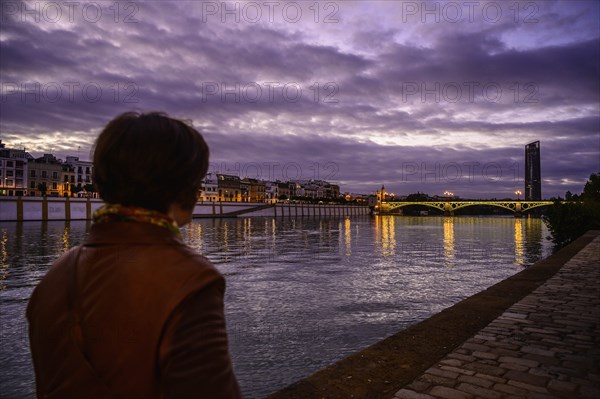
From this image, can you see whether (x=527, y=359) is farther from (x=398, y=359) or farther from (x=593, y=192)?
(x=593, y=192)

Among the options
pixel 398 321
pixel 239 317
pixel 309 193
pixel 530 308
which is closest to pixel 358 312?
pixel 398 321

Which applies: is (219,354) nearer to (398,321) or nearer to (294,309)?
(398,321)

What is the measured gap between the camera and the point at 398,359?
4875 mm

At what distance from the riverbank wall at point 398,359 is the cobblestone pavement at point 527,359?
4.6 inches

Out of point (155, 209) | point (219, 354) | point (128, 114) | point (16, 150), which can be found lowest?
point (219, 354)

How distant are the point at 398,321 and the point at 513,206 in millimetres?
126762

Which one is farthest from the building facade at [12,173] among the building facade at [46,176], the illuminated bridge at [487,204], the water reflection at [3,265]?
the illuminated bridge at [487,204]

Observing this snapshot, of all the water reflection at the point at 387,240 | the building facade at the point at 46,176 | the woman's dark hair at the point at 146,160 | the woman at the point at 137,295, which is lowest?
the water reflection at the point at 387,240

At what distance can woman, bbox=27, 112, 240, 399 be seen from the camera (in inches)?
45.8

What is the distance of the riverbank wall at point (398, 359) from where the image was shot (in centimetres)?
405

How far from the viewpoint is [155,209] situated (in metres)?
1.41

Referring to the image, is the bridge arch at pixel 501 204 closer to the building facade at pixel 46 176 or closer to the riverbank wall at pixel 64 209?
the riverbank wall at pixel 64 209

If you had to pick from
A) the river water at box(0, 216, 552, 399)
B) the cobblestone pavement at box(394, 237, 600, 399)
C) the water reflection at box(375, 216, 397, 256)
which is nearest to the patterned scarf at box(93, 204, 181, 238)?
the cobblestone pavement at box(394, 237, 600, 399)

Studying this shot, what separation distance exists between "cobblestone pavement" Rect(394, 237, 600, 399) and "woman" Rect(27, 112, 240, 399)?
323 cm
